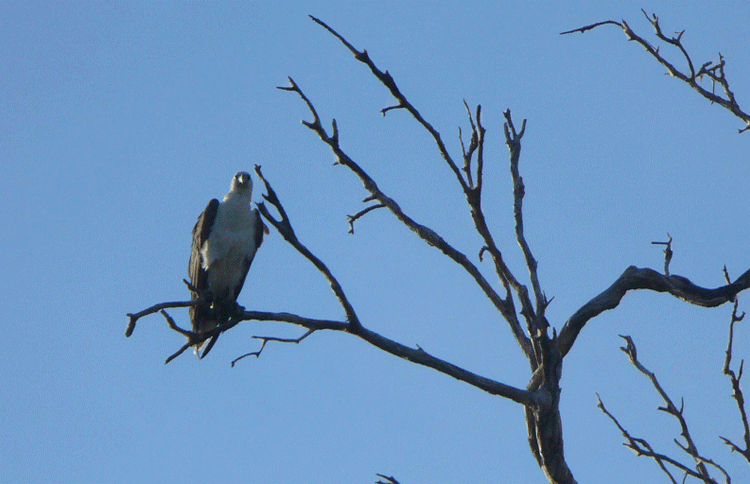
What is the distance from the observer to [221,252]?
284 inches

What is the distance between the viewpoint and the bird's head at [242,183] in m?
7.86

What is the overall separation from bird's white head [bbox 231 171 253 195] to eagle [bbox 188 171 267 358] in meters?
0.19

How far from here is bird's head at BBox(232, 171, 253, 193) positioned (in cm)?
786

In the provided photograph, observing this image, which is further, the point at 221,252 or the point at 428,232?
the point at 221,252

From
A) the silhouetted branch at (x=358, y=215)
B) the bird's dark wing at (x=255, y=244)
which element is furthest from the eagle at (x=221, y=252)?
the silhouetted branch at (x=358, y=215)

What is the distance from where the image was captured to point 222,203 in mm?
7559

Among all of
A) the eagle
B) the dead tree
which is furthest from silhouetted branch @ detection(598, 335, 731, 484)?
the eagle

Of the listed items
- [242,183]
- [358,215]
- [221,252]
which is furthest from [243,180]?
[358,215]

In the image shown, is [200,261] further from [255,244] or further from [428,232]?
[428,232]

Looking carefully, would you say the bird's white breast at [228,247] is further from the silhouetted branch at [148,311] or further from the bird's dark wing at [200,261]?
the silhouetted branch at [148,311]

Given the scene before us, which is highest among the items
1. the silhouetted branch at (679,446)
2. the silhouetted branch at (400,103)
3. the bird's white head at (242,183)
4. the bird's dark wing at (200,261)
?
the bird's white head at (242,183)

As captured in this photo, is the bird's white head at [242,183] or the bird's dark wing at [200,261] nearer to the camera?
the bird's dark wing at [200,261]

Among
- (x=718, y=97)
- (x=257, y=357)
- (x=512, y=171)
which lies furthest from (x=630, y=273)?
(x=257, y=357)

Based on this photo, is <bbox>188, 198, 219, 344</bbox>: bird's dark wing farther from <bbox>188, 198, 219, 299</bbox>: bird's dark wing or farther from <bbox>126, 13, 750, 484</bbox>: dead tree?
<bbox>126, 13, 750, 484</bbox>: dead tree
